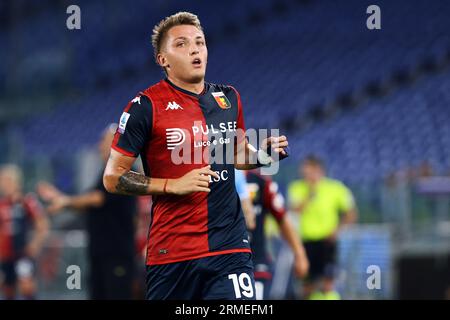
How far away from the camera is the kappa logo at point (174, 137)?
229 inches

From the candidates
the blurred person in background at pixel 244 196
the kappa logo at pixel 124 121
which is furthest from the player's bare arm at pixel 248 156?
the blurred person in background at pixel 244 196

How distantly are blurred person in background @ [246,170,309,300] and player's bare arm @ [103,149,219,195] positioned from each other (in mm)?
2903

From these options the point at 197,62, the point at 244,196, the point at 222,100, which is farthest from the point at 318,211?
the point at 197,62

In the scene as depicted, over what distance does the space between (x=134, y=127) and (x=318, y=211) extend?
26.4ft

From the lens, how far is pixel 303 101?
22.3 m

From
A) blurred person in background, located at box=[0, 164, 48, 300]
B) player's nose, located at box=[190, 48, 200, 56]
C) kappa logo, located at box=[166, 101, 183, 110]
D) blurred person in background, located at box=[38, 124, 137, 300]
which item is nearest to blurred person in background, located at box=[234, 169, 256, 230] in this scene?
kappa logo, located at box=[166, 101, 183, 110]

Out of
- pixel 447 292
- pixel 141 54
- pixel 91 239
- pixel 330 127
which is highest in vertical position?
pixel 141 54

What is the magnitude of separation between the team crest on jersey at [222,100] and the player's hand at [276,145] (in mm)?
303

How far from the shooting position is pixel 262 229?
28.9 ft

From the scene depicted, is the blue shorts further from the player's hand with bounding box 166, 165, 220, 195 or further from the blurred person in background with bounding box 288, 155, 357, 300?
the blurred person in background with bounding box 288, 155, 357, 300

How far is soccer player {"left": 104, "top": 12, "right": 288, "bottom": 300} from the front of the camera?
580cm
